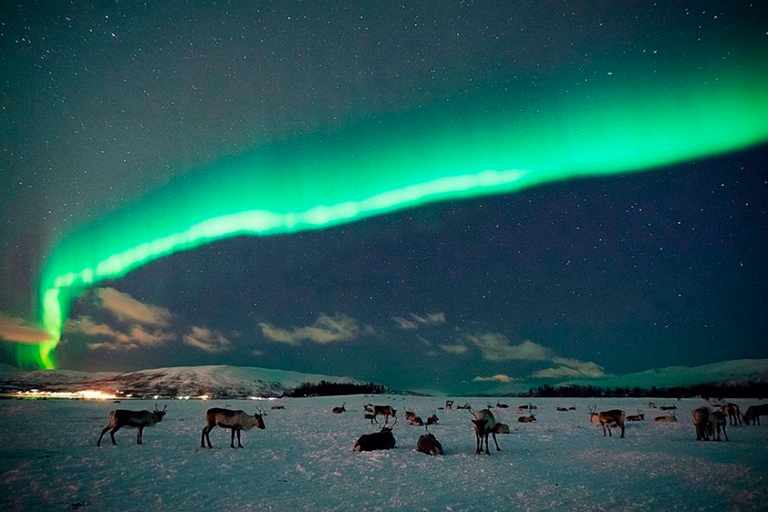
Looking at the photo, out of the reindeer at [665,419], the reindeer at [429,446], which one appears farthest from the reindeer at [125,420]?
the reindeer at [665,419]

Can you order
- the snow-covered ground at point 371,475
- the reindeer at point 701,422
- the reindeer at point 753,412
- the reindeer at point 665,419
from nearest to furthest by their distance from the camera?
1. the snow-covered ground at point 371,475
2. the reindeer at point 701,422
3. the reindeer at point 753,412
4. the reindeer at point 665,419

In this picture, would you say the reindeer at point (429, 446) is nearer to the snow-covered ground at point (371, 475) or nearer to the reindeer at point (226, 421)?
the snow-covered ground at point (371, 475)

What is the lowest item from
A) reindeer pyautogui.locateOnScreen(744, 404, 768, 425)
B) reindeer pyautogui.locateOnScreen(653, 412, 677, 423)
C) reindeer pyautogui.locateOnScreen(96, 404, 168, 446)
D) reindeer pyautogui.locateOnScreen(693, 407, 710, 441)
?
reindeer pyautogui.locateOnScreen(653, 412, 677, 423)

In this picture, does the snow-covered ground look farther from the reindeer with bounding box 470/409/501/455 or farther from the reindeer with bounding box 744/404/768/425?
the reindeer with bounding box 744/404/768/425

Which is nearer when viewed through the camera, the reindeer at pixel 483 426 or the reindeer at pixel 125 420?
the reindeer at pixel 483 426

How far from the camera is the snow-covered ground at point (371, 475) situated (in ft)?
38.3

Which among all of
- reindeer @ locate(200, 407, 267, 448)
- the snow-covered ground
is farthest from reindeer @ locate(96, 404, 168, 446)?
reindeer @ locate(200, 407, 267, 448)

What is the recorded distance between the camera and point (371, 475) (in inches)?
596

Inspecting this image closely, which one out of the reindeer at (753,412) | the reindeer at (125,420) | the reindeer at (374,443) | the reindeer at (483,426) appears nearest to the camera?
the reindeer at (483,426)

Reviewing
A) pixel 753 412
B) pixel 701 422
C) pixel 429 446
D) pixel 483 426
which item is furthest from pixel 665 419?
pixel 429 446

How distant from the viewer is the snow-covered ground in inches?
459

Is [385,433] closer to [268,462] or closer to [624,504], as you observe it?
[268,462]

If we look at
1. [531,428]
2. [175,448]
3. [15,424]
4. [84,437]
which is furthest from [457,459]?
[15,424]

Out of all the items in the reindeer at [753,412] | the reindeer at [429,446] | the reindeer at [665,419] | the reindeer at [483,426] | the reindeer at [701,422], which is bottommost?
the reindeer at [665,419]
